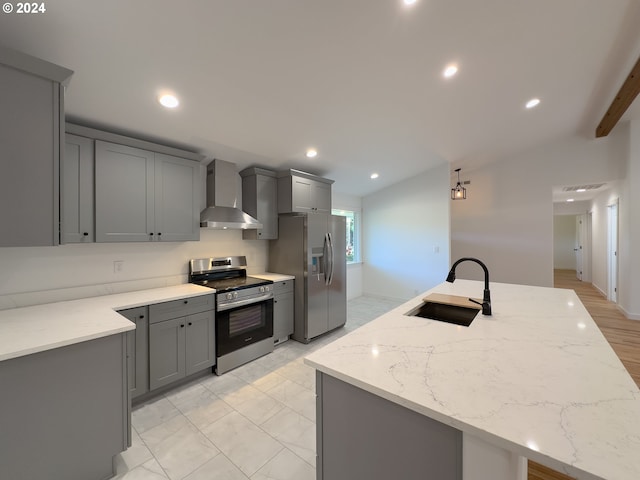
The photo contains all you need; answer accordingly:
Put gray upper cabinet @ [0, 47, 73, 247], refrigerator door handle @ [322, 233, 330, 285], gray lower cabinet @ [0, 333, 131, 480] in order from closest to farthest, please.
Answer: gray lower cabinet @ [0, 333, 131, 480]
gray upper cabinet @ [0, 47, 73, 247]
refrigerator door handle @ [322, 233, 330, 285]

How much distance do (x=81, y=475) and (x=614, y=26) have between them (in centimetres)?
525

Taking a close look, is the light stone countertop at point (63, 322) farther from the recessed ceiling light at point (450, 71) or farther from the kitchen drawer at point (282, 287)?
the recessed ceiling light at point (450, 71)

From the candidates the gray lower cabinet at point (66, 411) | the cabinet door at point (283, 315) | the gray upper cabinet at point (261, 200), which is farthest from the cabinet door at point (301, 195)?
the gray lower cabinet at point (66, 411)

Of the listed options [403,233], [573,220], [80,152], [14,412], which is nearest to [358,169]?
[403,233]

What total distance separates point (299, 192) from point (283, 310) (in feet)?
5.31

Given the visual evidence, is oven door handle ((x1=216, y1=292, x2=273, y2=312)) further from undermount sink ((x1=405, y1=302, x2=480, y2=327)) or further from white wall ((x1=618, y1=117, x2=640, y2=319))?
white wall ((x1=618, y1=117, x2=640, y2=319))

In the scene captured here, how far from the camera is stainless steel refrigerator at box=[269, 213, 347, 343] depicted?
3.46 m

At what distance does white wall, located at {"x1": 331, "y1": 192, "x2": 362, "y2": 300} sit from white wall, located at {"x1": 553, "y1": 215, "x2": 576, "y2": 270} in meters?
8.84

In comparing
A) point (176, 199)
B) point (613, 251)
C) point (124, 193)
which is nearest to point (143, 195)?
point (124, 193)

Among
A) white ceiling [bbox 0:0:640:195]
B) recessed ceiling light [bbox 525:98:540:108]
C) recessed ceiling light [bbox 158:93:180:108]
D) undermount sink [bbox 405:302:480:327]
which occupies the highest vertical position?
recessed ceiling light [bbox 525:98:540:108]

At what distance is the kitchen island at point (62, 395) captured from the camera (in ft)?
4.29

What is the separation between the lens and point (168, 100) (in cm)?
209

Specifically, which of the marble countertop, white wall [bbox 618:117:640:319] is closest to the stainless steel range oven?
the marble countertop

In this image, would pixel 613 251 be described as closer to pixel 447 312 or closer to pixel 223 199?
pixel 447 312
